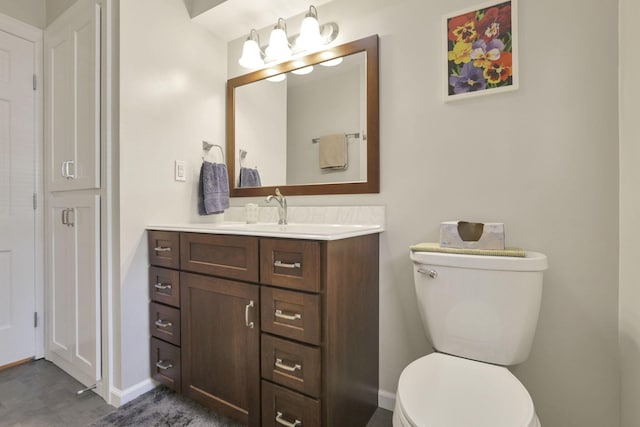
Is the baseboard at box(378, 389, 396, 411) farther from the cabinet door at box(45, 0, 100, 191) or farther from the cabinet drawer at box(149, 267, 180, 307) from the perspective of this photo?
the cabinet door at box(45, 0, 100, 191)

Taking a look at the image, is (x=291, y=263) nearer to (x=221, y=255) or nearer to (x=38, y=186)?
(x=221, y=255)

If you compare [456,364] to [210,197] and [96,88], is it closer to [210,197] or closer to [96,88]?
[210,197]

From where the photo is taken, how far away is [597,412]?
1127 millimetres

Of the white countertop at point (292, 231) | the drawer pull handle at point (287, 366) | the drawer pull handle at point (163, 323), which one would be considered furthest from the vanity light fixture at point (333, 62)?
the drawer pull handle at point (163, 323)

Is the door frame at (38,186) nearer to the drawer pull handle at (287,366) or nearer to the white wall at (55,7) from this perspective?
the white wall at (55,7)

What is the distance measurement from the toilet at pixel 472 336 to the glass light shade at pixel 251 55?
1.44 m

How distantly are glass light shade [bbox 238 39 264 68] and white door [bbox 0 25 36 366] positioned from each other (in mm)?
1349

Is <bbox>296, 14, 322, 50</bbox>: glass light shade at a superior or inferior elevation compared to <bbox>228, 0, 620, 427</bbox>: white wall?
superior

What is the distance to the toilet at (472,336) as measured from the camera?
31.8 inches

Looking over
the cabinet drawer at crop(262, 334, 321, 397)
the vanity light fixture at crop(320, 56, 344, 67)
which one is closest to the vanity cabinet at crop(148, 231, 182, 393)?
the cabinet drawer at crop(262, 334, 321, 397)

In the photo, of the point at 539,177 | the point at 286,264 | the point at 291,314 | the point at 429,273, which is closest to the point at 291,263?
the point at 286,264

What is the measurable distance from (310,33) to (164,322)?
65.6 inches

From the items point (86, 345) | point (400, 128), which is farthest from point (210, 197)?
point (400, 128)

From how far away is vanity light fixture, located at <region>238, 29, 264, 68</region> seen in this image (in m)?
1.81
